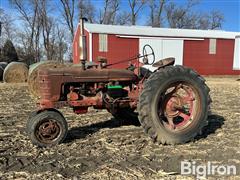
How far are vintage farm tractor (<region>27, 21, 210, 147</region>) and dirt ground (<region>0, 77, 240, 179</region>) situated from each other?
0.22 metres

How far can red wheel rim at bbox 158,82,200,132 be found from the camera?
516 cm

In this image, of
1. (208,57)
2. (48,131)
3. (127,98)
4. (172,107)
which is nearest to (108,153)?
(48,131)

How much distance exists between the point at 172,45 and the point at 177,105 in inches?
851

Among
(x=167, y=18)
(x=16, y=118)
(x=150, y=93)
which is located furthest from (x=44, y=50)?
(x=150, y=93)

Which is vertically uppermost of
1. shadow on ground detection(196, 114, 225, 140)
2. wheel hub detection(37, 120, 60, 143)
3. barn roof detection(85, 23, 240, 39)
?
→ barn roof detection(85, 23, 240, 39)

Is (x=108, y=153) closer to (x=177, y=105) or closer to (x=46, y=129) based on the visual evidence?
(x=46, y=129)

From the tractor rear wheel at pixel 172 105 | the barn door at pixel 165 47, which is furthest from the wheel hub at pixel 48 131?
the barn door at pixel 165 47

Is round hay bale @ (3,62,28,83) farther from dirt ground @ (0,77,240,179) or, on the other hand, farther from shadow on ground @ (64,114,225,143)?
shadow on ground @ (64,114,225,143)

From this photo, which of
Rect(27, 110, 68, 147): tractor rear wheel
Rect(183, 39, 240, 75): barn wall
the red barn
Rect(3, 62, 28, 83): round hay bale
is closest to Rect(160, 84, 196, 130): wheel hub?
Rect(27, 110, 68, 147): tractor rear wheel

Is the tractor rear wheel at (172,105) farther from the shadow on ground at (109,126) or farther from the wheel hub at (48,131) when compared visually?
the wheel hub at (48,131)

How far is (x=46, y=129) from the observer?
15.8 feet

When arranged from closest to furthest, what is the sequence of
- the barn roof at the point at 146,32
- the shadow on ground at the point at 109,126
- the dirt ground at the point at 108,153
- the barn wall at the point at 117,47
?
the dirt ground at the point at 108,153
the shadow on ground at the point at 109,126
the barn wall at the point at 117,47
the barn roof at the point at 146,32

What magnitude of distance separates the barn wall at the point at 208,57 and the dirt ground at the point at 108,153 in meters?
21.0

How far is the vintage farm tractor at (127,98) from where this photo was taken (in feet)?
16.0
